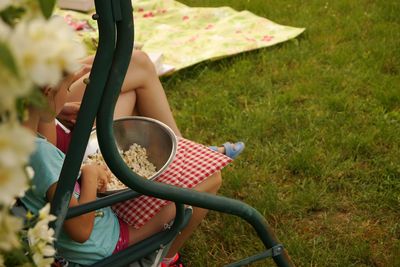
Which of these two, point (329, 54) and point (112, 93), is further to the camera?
point (329, 54)

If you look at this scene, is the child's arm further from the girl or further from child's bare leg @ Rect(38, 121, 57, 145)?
child's bare leg @ Rect(38, 121, 57, 145)

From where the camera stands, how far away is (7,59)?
0.39m

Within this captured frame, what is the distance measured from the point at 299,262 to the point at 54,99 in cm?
98

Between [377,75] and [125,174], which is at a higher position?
[125,174]

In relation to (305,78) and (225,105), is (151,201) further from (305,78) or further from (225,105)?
(305,78)

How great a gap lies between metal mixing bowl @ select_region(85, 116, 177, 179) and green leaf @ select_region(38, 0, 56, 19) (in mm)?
1076

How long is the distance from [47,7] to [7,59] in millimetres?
112

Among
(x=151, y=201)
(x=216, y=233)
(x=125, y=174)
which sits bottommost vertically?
(x=216, y=233)

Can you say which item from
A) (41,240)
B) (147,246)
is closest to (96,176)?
(147,246)

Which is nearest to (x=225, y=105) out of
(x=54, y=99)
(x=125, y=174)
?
(x=54, y=99)

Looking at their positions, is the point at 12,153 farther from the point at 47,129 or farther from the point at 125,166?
the point at 47,129

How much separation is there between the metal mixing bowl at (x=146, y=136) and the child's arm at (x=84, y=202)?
28 cm

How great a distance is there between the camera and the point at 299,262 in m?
1.83

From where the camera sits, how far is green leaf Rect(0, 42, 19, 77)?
39 cm
